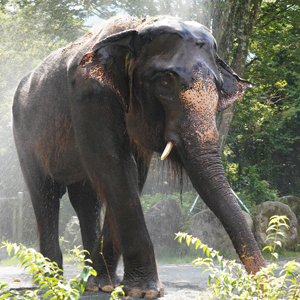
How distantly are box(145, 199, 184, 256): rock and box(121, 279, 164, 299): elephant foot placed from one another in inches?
259

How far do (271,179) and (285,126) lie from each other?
69.7 inches

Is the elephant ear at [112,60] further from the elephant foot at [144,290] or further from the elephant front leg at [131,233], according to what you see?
the elephant foot at [144,290]

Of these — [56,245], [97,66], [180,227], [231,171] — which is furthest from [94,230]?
[231,171]

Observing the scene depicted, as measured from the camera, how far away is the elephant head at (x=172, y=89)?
2.76 m

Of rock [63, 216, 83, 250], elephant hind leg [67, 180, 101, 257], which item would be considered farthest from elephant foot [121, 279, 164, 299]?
rock [63, 216, 83, 250]

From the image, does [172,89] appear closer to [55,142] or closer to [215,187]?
[215,187]

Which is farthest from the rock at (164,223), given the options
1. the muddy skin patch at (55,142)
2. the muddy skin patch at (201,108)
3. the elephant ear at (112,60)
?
the muddy skin patch at (201,108)

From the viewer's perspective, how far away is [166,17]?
340cm

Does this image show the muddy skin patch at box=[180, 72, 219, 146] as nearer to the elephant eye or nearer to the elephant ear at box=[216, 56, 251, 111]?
the elephant eye

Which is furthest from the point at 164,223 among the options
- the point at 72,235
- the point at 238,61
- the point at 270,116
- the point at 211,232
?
the point at 270,116

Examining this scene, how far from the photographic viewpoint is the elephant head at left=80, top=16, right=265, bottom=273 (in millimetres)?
2760

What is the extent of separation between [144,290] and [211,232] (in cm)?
640

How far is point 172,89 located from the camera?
3.04 m

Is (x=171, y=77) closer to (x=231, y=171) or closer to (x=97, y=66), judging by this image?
(x=97, y=66)
